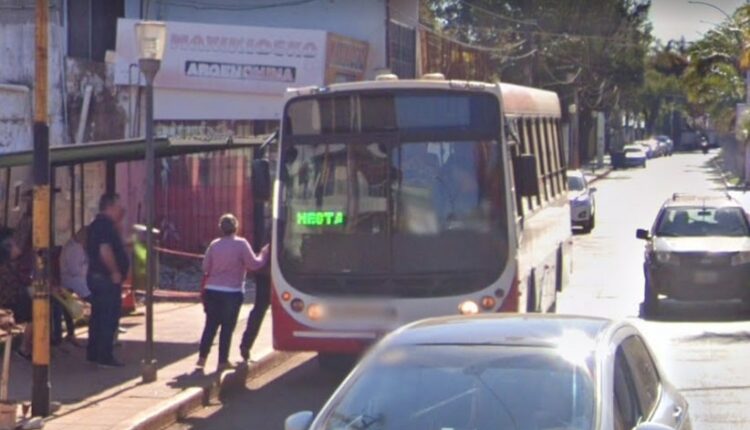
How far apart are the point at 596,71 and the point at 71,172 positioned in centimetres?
5982

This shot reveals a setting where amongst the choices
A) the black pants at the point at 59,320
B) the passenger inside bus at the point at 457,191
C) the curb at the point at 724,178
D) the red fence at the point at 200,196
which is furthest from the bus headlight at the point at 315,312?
the curb at the point at 724,178

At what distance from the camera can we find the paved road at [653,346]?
13.1 meters

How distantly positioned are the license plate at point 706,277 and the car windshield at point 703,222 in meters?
1.06

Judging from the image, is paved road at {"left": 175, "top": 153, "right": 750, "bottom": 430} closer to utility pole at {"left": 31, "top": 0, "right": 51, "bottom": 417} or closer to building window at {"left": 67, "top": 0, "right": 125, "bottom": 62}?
utility pole at {"left": 31, "top": 0, "right": 51, "bottom": 417}

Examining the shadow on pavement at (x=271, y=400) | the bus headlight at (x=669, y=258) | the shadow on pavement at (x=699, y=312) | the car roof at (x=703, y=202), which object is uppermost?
the car roof at (x=703, y=202)

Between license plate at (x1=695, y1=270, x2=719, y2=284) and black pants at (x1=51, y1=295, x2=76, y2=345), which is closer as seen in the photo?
black pants at (x1=51, y1=295, x2=76, y2=345)

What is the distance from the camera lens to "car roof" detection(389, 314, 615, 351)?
7.07 m

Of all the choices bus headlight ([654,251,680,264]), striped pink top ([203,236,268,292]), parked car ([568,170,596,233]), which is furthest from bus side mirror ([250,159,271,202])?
parked car ([568,170,596,233])

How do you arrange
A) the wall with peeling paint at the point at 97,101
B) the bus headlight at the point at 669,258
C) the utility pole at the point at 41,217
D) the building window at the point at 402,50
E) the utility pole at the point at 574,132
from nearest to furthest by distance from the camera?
the utility pole at the point at 41,217 < the bus headlight at the point at 669,258 < the wall with peeling paint at the point at 97,101 < the building window at the point at 402,50 < the utility pole at the point at 574,132

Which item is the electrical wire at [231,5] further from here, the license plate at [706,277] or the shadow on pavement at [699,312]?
the license plate at [706,277]

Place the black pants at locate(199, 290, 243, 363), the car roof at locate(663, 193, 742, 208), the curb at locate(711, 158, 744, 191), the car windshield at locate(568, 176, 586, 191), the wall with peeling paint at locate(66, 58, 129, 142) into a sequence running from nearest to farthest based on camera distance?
1. the black pants at locate(199, 290, 243, 363)
2. the car roof at locate(663, 193, 742, 208)
3. the wall with peeling paint at locate(66, 58, 129, 142)
4. the car windshield at locate(568, 176, 586, 191)
5. the curb at locate(711, 158, 744, 191)

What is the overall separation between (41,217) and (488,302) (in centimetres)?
432

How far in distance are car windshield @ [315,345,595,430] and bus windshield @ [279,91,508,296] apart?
6.65 meters

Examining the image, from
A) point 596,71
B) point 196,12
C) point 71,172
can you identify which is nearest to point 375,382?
point 71,172
